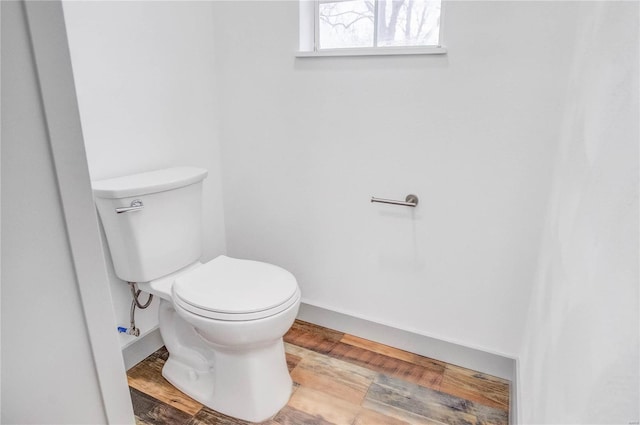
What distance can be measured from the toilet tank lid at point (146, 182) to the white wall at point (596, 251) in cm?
129

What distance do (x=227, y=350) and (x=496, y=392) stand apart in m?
1.08

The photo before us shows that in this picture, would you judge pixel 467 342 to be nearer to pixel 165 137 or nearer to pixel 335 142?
pixel 335 142

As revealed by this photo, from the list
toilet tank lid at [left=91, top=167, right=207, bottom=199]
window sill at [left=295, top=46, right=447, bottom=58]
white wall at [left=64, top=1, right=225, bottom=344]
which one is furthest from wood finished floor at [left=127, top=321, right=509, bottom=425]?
window sill at [left=295, top=46, right=447, bottom=58]

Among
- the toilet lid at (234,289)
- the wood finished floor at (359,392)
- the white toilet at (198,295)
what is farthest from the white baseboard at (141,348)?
the toilet lid at (234,289)

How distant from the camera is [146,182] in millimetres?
1446

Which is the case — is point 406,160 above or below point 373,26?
below

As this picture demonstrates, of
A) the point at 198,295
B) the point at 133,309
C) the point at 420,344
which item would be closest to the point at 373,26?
the point at 198,295

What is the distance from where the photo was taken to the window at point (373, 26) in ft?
5.04

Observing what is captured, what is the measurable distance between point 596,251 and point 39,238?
0.85 meters

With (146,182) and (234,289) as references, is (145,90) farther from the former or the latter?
(234,289)

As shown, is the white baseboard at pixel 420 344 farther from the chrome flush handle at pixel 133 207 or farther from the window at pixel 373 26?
the window at pixel 373 26

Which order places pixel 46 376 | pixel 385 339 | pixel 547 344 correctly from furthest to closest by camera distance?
pixel 385 339
pixel 547 344
pixel 46 376

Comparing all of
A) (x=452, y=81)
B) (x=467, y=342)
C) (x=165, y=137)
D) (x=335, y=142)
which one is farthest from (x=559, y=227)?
(x=165, y=137)

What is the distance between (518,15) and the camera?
4.31ft
